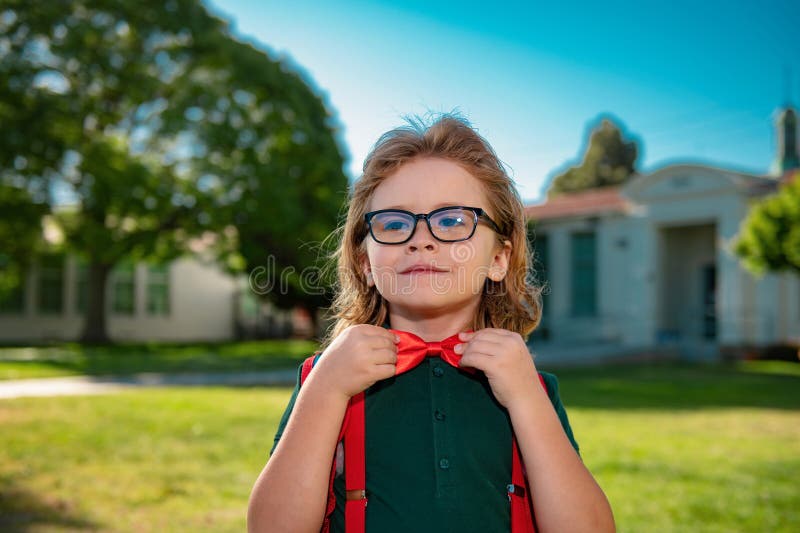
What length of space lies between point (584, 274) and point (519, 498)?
23529 millimetres

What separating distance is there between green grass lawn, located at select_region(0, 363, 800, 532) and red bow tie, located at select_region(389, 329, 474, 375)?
2.62 m

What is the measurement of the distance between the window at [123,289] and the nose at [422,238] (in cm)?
2955

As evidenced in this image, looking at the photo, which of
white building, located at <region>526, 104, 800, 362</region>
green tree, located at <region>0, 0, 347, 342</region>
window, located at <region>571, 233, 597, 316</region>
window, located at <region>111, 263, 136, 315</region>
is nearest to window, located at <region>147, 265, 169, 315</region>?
window, located at <region>111, 263, 136, 315</region>

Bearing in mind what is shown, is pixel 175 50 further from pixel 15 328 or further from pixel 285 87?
pixel 15 328

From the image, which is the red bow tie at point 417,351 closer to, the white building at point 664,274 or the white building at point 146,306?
the white building at point 664,274

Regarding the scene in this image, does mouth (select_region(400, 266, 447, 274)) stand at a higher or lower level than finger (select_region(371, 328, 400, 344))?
higher

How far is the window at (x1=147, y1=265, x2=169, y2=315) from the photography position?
100.0ft

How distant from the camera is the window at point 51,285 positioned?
89.1 ft

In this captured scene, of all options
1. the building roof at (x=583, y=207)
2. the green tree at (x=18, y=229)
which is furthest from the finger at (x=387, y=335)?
the building roof at (x=583, y=207)

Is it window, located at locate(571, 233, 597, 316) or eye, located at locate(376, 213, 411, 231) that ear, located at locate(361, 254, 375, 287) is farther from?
window, located at locate(571, 233, 597, 316)

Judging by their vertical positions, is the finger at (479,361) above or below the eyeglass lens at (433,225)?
below

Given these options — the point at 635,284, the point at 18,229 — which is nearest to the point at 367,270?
the point at 18,229

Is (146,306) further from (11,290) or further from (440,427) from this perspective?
(440,427)

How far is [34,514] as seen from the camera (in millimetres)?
3996
